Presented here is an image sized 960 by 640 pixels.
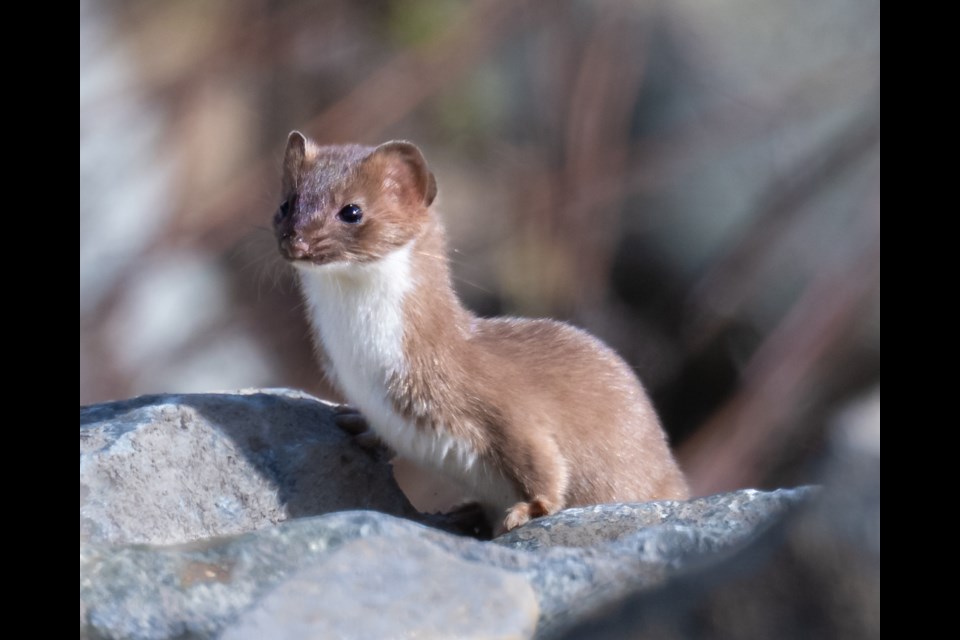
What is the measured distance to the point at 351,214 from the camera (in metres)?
2.15

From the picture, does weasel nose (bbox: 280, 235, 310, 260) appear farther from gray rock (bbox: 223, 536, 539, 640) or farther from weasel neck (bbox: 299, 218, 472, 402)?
gray rock (bbox: 223, 536, 539, 640)

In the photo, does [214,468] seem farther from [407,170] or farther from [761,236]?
[761,236]

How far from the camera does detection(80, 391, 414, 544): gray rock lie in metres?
1.74

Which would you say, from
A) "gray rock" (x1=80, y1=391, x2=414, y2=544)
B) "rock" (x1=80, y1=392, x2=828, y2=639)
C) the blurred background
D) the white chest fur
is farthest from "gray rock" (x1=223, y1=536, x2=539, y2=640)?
the blurred background

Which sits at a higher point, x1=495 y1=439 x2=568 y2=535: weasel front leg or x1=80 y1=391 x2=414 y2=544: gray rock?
x1=80 y1=391 x2=414 y2=544: gray rock

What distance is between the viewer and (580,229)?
404 centimetres

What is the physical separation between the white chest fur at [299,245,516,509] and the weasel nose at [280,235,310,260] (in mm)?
105

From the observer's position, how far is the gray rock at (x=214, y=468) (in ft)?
5.72

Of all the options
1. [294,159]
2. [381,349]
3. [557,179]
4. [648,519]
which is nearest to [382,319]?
[381,349]

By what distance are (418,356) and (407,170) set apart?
1.07 feet

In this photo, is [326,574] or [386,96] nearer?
[326,574]

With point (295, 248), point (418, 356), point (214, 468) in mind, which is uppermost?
point (295, 248)

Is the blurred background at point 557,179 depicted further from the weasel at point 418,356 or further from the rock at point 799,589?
the rock at point 799,589

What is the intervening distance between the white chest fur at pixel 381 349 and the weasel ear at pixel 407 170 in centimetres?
11
